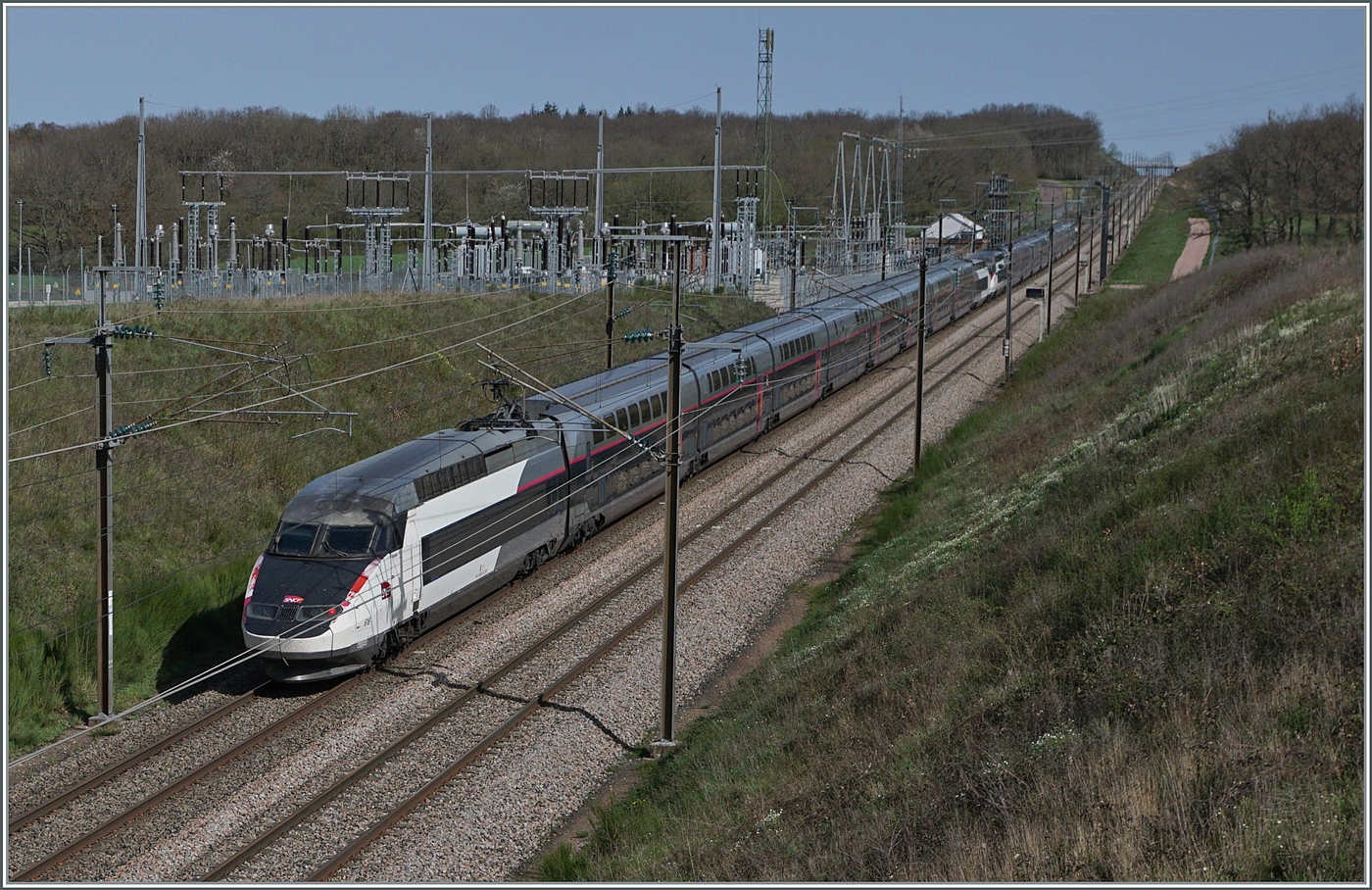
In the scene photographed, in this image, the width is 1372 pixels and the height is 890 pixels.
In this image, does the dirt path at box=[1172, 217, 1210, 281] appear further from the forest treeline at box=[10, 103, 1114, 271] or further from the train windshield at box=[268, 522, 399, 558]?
the train windshield at box=[268, 522, 399, 558]

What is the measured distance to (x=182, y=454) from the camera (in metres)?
24.9

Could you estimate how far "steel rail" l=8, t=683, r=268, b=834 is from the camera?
13.3 metres

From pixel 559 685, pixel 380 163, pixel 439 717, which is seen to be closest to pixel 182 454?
pixel 439 717

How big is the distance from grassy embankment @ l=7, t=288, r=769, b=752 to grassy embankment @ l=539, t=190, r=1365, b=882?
8376 millimetres

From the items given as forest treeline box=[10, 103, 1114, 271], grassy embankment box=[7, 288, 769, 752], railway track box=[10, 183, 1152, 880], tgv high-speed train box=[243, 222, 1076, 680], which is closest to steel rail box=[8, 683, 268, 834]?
railway track box=[10, 183, 1152, 880]

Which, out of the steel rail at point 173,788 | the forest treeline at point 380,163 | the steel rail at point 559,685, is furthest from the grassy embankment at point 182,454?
the forest treeline at point 380,163

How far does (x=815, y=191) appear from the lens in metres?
94.9

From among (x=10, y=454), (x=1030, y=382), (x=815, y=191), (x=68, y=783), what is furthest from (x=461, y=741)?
(x=815, y=191)

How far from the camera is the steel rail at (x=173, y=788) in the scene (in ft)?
40.6

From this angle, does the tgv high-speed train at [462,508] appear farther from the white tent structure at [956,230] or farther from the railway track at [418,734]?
the white tent structure at [956,230]

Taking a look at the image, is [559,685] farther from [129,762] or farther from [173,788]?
[129,762]

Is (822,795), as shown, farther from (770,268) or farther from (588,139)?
(588,139)

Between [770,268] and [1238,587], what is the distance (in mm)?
48856

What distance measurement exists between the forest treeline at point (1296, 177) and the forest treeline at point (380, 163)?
20.6 m
